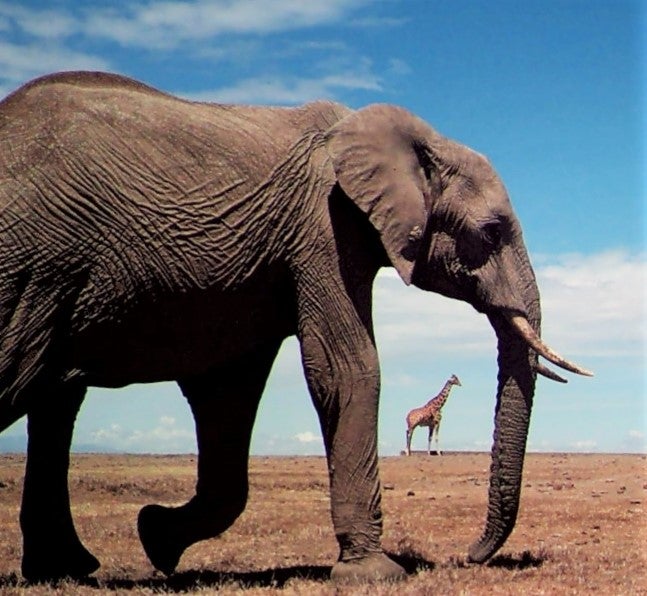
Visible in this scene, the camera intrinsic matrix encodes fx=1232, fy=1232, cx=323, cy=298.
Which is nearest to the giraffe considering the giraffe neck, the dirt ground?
the giraffe neck

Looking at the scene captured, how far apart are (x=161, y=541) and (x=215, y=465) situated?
0.85 m

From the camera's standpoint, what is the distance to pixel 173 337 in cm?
1004

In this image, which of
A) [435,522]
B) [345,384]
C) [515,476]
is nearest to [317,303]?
[345,384]

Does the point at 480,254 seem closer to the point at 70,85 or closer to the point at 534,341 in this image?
the point at 534,341

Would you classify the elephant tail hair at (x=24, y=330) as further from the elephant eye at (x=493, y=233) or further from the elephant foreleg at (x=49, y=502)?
the elephant eye at (x=493, y=233)

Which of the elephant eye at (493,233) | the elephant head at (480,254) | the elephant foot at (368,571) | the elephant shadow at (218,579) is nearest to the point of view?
the elephant foot at (368,571)

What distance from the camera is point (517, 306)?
35.8 feet

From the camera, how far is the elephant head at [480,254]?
34.9 feet

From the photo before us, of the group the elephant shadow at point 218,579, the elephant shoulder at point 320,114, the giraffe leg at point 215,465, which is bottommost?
the elephant shadow at point 218,579

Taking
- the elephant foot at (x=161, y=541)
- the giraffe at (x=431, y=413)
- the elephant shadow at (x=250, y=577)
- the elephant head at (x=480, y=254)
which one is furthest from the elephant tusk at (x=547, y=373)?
the giraffe at (x=431, y=413)

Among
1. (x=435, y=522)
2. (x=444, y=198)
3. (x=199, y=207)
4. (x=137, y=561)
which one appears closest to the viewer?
(x=199, y=207)

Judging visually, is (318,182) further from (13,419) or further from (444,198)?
(13,419)

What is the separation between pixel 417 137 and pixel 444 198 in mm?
591

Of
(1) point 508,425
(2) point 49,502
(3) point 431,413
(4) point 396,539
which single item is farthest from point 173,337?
(3) point 431,413
